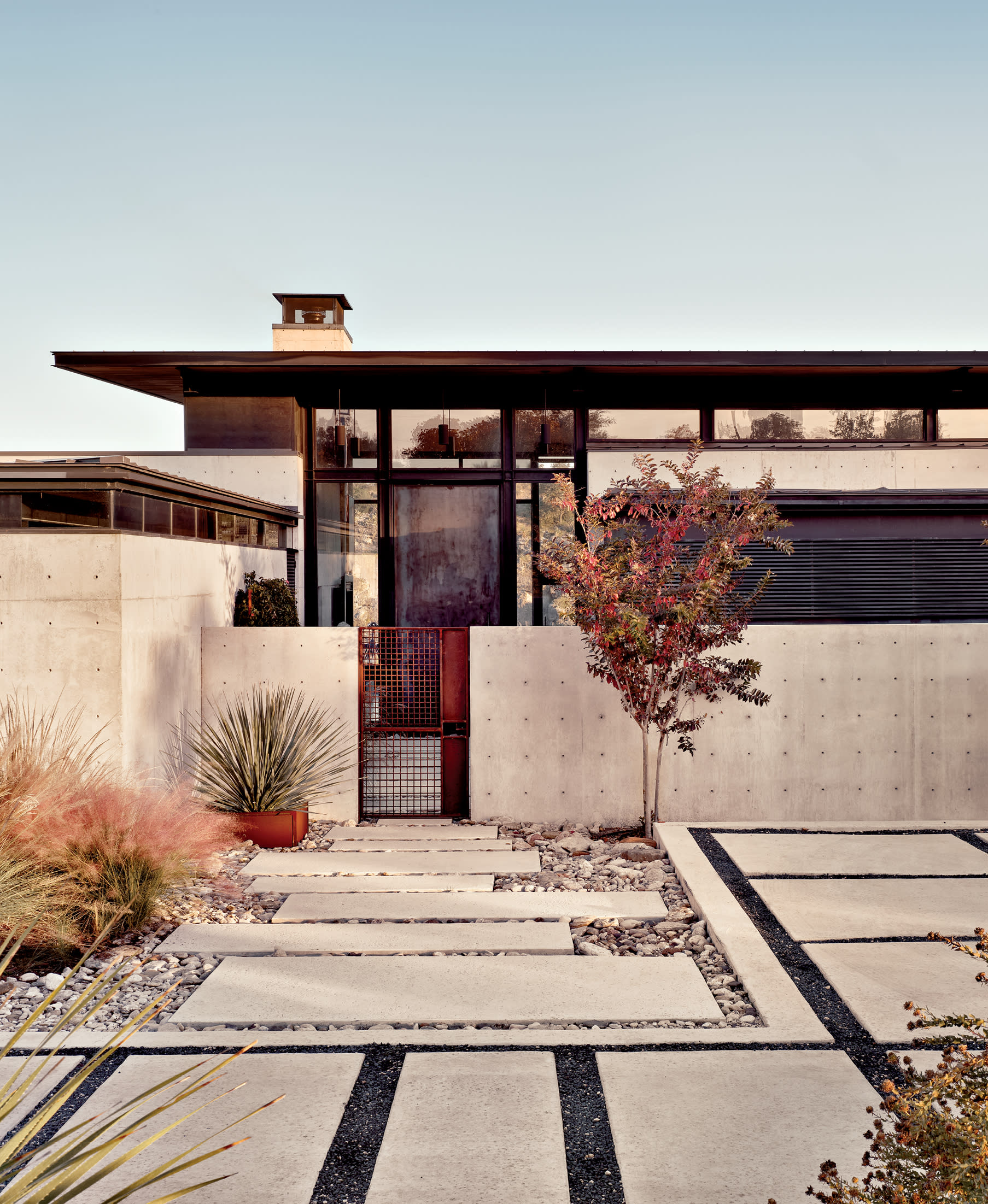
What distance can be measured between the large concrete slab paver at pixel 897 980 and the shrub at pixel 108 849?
3.60m

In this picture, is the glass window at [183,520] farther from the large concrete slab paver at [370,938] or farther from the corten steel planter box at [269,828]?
the large concrete slab paver at [370,938]

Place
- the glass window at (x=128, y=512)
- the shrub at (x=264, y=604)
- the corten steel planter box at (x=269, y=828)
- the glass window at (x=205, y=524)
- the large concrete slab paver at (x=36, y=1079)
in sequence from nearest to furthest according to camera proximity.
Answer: the large concrete slab paver at (x=36, y=1079), the glass window at (x=128, y=512), the corten steel planter box at (x=269, y=828), the glass window at (x=205, y=524), the shrub at (x=264, y=604)

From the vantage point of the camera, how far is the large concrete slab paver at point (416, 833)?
700 cm

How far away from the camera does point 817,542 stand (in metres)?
11.6

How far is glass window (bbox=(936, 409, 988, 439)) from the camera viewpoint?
12.2 m

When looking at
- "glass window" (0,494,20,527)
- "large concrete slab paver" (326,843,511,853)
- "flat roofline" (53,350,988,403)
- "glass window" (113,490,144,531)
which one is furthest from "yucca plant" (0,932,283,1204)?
"flat roofline" (53,350,988,403)

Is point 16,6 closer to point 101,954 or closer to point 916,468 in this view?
point 101,954

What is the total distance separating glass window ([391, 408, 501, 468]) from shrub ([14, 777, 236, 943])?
765cm

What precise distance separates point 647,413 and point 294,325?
19.2 feet

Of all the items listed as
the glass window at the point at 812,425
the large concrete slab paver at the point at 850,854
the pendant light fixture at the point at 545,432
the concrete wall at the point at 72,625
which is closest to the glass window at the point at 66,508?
the concrete wall at the point at 72,625

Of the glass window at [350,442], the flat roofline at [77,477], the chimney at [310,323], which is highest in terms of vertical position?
the chimney at [310,323]

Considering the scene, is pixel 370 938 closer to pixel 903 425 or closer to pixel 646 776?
pixel 646 776

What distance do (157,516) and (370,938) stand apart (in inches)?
160

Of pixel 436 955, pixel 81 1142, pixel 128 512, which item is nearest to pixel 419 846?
pixel 436 955
